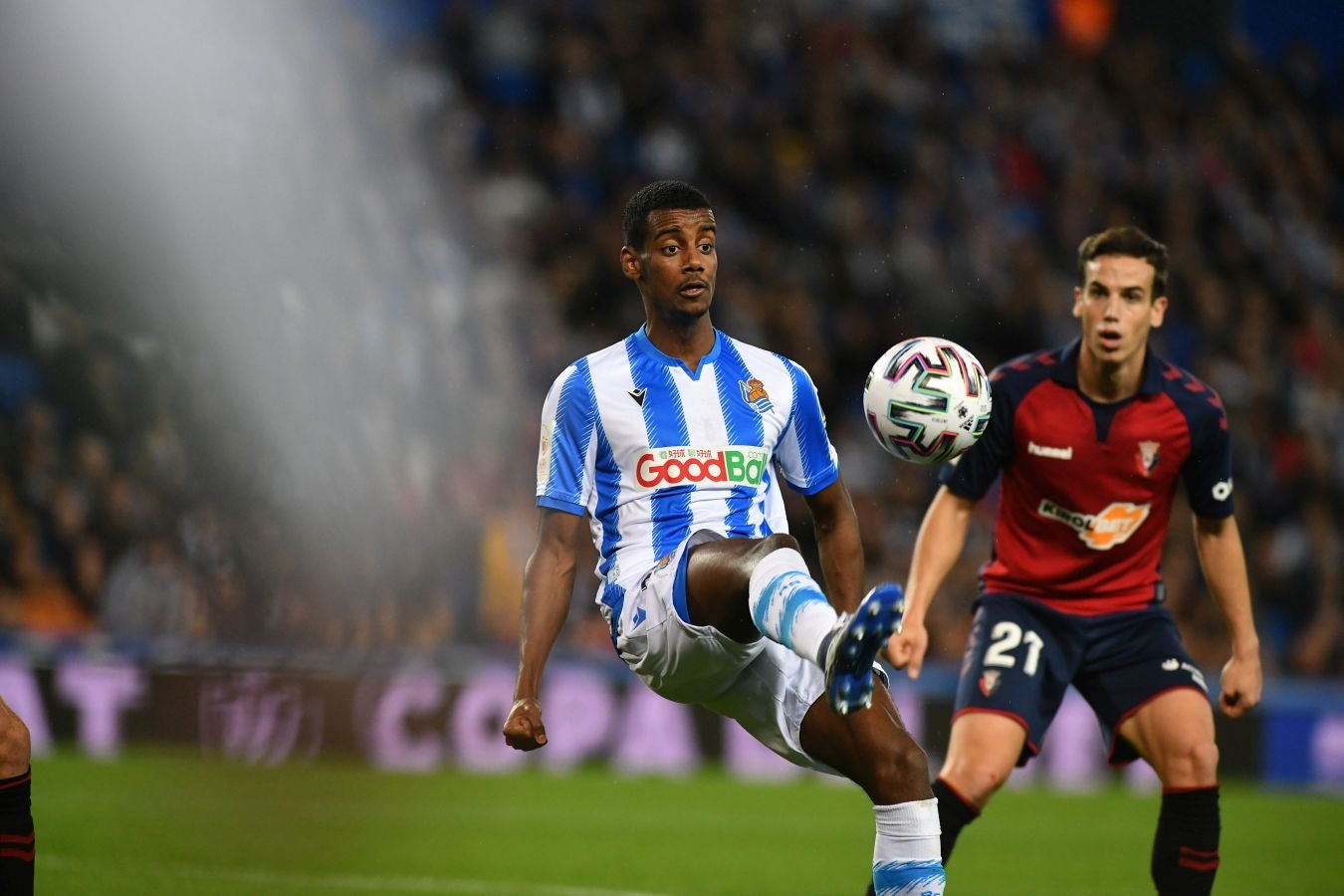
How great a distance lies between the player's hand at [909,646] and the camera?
5.23 metres

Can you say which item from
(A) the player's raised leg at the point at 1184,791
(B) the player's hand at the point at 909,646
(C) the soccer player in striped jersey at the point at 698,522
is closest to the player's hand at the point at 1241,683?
(A) the player's raised leg at the point at 1184,791

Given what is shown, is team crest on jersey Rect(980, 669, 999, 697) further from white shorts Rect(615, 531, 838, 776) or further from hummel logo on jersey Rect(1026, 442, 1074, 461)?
white shorts Rect(615, 531, 838, 776)

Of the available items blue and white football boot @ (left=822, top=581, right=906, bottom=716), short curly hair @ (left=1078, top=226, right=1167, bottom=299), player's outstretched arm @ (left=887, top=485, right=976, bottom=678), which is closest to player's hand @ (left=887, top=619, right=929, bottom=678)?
player's outstretched arm @ (left=887, top=485, right=976, bottom=678)

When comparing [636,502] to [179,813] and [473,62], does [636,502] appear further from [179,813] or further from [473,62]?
[473,62]

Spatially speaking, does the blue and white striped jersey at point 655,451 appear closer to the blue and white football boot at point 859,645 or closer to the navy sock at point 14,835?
the blue and white football boot at point 859,645

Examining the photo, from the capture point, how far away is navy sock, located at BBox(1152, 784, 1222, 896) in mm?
5473

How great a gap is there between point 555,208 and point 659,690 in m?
10.4

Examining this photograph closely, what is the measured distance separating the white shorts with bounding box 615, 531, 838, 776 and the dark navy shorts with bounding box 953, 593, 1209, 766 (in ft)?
3.12

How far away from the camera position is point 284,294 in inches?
440

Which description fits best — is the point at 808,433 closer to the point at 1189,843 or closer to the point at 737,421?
the point at 737,421

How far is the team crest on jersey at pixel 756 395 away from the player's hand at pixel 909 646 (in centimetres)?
75

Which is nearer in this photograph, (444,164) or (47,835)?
(47,835)

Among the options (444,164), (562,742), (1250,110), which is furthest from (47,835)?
→ (1250,110)

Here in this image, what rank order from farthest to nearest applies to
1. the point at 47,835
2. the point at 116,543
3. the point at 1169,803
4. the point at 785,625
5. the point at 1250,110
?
the point at 1250,110
the point at 116,543
the point at 47,835
the point at 1169,803
the point at 785,625
